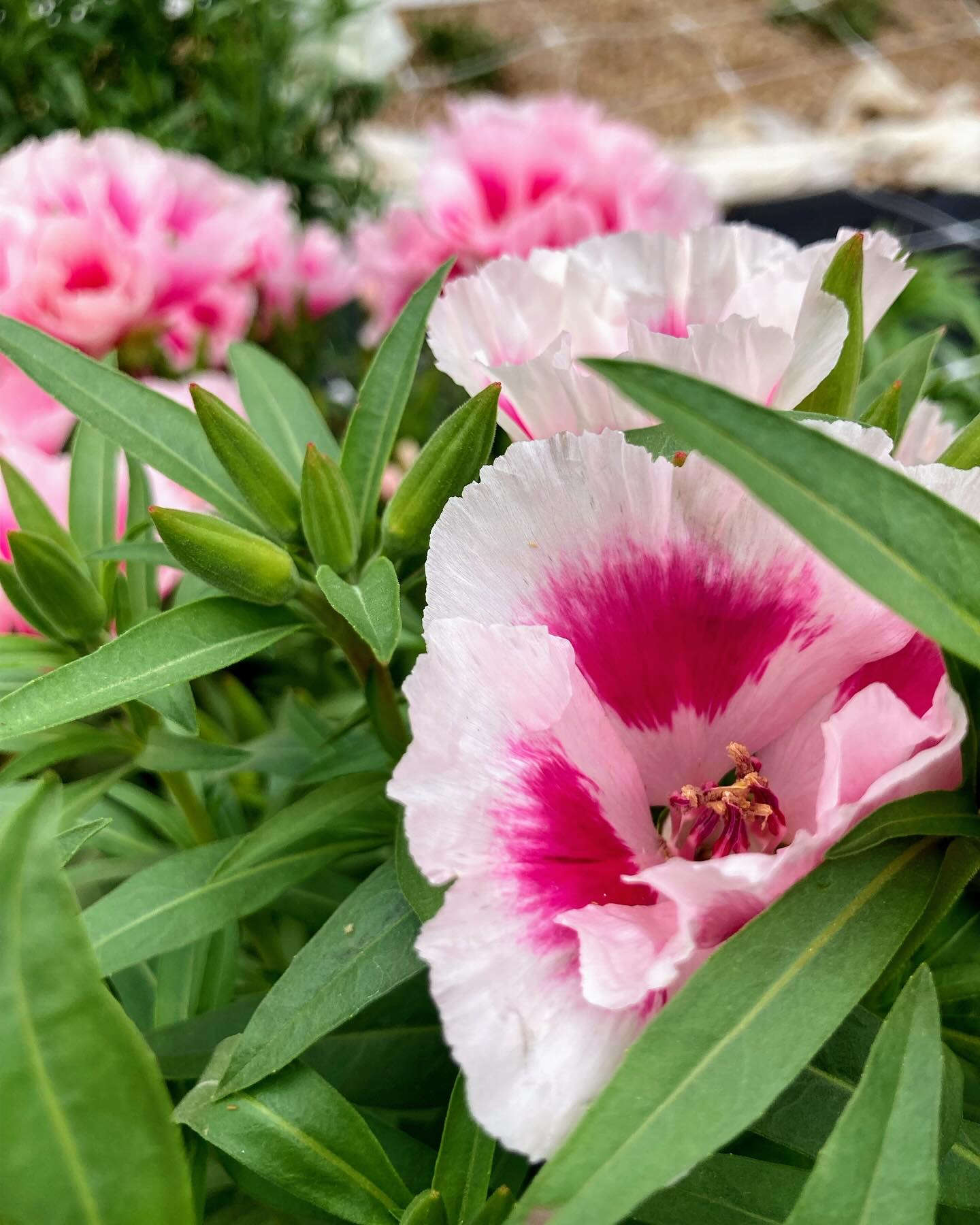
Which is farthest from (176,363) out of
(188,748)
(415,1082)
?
(415,1082)

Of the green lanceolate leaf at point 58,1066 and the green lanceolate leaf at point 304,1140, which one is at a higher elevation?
the green lanceolate leaf at point 58,1066

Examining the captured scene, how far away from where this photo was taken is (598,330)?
426mm

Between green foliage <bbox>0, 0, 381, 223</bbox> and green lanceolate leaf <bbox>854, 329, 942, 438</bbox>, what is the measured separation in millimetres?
998

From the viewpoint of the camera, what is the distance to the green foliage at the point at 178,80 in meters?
1.25

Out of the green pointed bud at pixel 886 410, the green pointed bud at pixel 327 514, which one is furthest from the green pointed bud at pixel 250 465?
the green pointed bud at pixel 886 410

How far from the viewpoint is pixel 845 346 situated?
15.7 inches

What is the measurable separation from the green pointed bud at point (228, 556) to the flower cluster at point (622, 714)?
10 cm

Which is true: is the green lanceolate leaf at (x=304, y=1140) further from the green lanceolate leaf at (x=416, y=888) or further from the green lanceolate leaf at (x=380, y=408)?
the green lanceolate leaf at (x=380, y=408)

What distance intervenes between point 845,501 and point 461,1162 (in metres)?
0.26

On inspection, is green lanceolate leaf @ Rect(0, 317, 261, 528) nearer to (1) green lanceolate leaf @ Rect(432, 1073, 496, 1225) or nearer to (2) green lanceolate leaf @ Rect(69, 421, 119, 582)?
(2) green lanceolate leaf @ Rect(69, 421, 119, 582)

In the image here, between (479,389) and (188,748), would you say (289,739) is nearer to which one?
(188,748)

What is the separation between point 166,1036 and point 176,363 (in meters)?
0.66

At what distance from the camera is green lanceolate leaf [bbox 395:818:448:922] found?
0.34 meters

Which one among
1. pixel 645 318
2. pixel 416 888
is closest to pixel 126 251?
pixel 645 318
